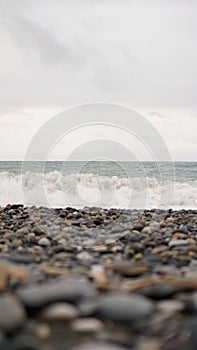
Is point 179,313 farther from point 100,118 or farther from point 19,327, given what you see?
point 100,118

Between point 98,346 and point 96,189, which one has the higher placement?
point 96,189

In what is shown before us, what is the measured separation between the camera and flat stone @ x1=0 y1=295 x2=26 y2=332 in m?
2.40

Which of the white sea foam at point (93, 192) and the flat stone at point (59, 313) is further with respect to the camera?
the white sea foam at point (93, 192)

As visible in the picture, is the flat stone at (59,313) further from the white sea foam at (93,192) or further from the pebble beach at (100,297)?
the white sea foam at (93,192)

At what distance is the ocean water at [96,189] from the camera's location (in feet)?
37.8

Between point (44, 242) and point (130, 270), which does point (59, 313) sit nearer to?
point (130, 270)

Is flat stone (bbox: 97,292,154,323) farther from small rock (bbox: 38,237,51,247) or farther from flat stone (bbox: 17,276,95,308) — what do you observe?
small rock (bbox: 38,237,51,247)

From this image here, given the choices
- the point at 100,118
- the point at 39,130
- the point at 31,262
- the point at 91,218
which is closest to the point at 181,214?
the point at 91,218

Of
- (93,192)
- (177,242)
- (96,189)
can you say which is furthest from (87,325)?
(96,189)

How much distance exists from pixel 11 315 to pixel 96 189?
42.8 feet

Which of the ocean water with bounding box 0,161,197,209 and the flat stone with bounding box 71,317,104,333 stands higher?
the ocean water with bounding box 0,161,197,209

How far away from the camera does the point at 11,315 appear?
2441 mm

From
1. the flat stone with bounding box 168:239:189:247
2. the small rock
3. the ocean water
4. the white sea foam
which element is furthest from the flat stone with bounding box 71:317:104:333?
the white sea foam

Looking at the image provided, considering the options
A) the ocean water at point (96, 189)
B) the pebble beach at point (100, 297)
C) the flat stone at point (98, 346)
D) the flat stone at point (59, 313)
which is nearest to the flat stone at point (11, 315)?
the pebble beach at point (100, 297)
